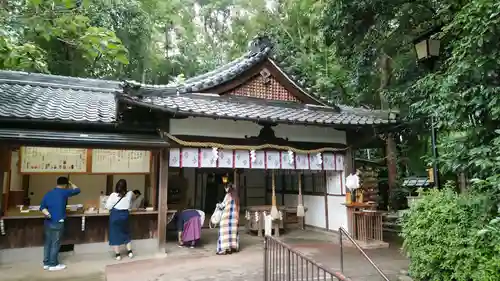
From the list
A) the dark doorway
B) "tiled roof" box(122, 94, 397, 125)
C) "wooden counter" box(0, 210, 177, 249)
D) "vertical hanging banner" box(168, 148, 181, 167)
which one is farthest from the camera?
the dark doorway

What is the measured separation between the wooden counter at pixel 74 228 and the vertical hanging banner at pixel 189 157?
1.40m

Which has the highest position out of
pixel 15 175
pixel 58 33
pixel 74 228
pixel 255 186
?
pixel 58 33

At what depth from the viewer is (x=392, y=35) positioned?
10.7 m

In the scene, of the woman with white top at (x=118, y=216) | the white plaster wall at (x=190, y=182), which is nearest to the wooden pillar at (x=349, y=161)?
the woman with white top at (x=118, y=216)

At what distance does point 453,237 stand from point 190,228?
248 inches

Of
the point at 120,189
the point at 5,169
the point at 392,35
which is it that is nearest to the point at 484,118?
the point at 392,35

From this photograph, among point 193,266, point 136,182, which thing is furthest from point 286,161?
point 136,182

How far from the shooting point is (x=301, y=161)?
33.0ft

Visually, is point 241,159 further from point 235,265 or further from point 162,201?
point 235,265

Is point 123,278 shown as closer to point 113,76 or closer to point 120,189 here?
point 120,189

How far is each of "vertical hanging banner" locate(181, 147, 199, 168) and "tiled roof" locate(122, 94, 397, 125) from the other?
1.08 metres

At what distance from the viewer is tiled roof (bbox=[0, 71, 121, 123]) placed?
7.92 metres

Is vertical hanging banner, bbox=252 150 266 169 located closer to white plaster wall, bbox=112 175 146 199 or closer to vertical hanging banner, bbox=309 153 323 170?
vertical hanging banner, bbox=309 153 323 170

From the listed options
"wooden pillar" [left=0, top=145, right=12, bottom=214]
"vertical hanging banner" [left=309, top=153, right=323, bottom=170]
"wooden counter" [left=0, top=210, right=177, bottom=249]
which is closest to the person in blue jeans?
"wooden counter" [left=0, top=210, right=177, bottom=249]
